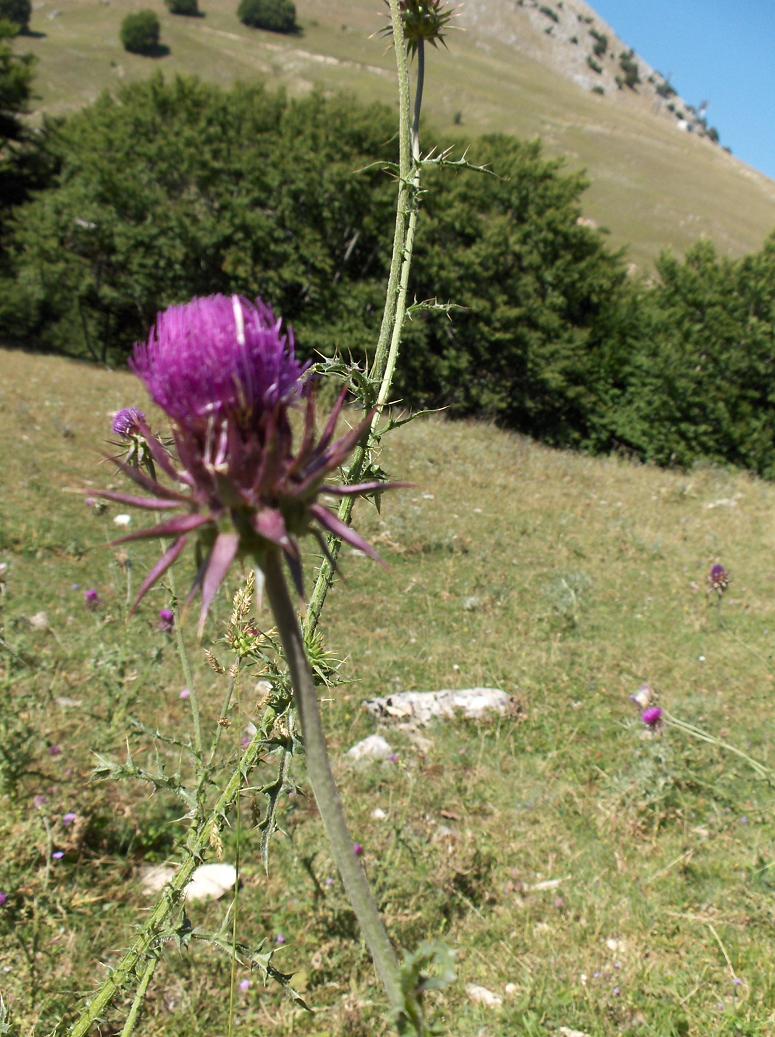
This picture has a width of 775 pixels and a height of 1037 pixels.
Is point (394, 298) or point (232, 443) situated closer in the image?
point (232, 443)

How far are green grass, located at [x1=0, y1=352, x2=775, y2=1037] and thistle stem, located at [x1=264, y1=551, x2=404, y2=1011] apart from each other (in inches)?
7.5

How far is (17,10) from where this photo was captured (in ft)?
263

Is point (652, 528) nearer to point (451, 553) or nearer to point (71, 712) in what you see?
point (451, 553)

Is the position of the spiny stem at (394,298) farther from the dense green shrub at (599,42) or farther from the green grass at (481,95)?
the dense green shrub at (599,42)

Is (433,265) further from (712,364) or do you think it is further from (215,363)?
(215,363)

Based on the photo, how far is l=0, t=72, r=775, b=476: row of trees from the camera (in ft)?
69.9

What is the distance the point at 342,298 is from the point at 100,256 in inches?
370

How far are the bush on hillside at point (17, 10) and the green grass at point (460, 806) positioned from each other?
9265 cm

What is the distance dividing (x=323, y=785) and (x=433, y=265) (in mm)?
23336

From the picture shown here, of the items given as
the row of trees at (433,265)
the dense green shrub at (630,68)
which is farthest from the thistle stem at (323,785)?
the dense green shrub at (630,68)

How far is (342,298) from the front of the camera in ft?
77.6

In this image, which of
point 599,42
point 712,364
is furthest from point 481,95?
point 599,42

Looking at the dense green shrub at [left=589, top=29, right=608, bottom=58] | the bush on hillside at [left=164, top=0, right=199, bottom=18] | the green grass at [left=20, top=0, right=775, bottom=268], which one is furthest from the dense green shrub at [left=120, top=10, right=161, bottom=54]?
the dense green shrub at [left=589, top=29, right=608, bottom=58]

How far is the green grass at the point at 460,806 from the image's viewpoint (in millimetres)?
3174
